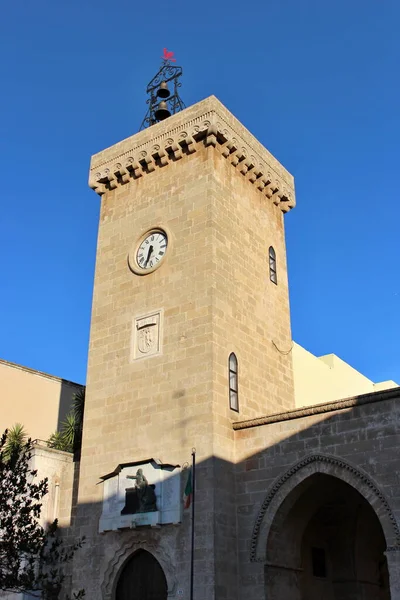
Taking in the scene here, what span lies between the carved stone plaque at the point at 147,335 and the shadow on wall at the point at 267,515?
2.77 metres

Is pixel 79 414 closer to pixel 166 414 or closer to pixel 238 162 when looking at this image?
pixel 166 414

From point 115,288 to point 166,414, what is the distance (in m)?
3.94

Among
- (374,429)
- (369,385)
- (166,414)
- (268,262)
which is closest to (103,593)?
(166,414)

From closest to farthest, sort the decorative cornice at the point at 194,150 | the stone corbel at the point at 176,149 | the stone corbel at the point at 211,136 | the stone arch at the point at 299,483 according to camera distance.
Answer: the stone arch at the point at 299,483 < the stone corbel at the point at 211,136 < the decorative cornice at the point at 194,150 < the stone corbel at the point at 176,149

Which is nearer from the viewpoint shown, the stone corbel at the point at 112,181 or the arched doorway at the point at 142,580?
the arched doorway at the point at 142,580

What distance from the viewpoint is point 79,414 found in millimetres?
19609

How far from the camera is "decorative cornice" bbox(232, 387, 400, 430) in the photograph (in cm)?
1268

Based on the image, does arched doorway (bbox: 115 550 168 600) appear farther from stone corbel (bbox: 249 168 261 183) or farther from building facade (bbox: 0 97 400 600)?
stone corbel (bbox: 249 168 261 183)

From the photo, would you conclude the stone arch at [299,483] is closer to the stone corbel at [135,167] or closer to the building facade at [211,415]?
the building facade at [211,415]

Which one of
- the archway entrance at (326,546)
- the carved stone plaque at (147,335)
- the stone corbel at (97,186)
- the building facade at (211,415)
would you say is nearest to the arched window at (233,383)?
the building facade at (211,415)

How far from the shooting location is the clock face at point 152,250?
54.7ft

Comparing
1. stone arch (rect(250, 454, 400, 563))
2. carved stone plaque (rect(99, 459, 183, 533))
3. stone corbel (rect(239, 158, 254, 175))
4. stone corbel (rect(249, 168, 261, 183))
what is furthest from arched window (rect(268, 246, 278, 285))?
carved stone plaque (rect(99, 459, 183, 533))

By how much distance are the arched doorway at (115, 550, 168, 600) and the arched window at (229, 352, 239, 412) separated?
137 inches

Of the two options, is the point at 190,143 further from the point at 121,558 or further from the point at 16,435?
the point at 16,435
